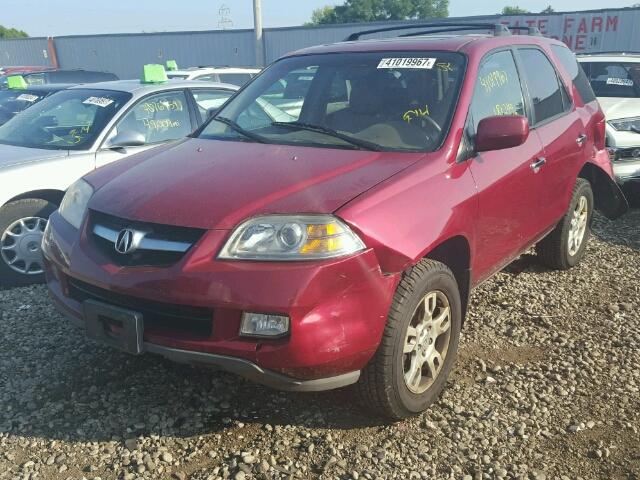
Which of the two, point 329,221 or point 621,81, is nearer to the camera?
point 329,221

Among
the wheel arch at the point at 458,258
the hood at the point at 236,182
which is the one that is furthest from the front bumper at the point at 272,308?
the wheel arch at the point at 458,258

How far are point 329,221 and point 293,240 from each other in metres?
0.17

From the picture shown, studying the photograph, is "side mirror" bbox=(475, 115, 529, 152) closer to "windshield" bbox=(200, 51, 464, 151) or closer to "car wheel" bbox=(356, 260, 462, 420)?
"windshield" bbox=(200, 51, 464, 151)

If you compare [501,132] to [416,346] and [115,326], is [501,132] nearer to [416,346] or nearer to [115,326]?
[416,346]

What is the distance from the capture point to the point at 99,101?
214 inches

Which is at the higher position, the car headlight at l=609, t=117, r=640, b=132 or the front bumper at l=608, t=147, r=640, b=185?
the car headlight at l=609, t=117, r=640, b=132

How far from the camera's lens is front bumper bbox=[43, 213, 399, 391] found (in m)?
2.42

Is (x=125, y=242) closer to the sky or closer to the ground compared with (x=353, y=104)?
closer to the ground

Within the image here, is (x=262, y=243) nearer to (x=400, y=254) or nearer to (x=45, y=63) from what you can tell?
(x=400, y=254)

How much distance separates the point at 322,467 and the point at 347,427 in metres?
0.32

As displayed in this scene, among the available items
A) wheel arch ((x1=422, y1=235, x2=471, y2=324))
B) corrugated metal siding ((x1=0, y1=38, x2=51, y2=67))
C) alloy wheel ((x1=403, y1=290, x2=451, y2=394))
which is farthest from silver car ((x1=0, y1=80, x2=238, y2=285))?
corrugated metal siding ((x1=0, y1=38, x2=51, y2=67))

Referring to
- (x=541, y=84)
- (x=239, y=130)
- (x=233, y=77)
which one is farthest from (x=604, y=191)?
(x=233, y=77)

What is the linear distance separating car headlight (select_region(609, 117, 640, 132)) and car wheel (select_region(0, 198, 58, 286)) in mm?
5935

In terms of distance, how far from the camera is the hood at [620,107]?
23.2 ft
